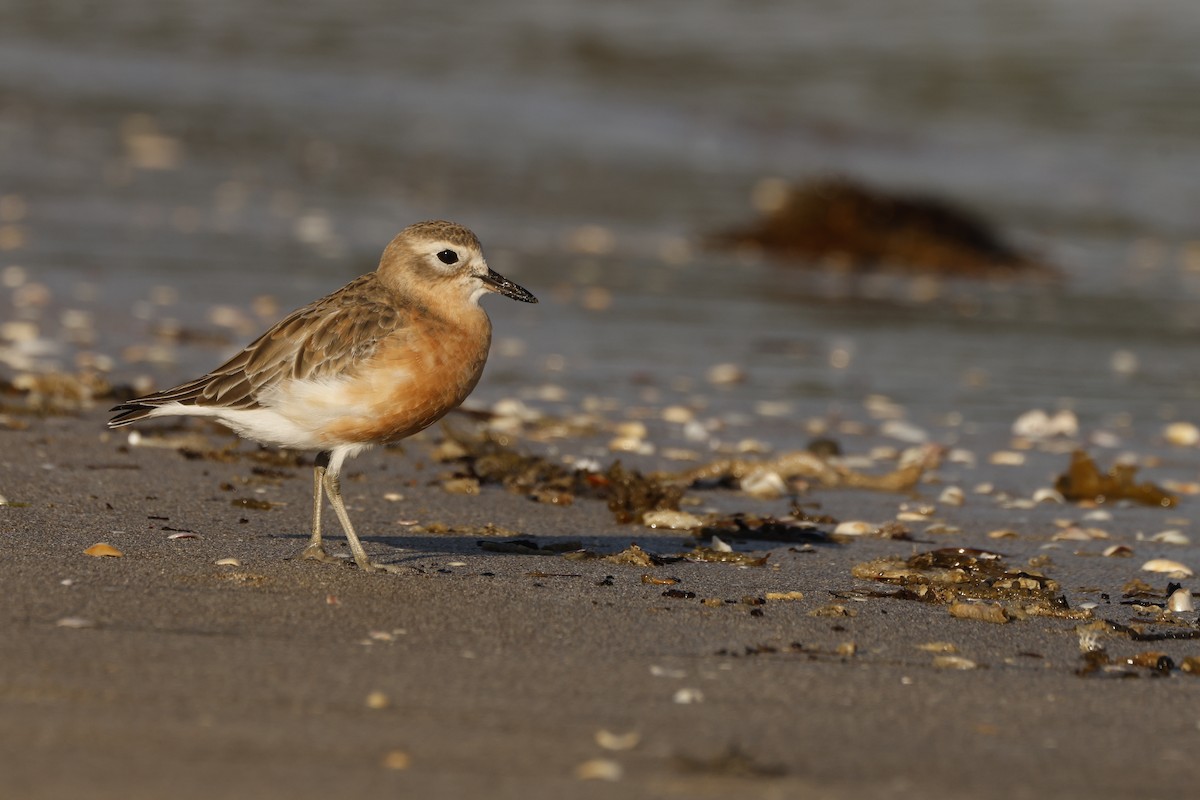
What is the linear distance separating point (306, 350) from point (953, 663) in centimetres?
272

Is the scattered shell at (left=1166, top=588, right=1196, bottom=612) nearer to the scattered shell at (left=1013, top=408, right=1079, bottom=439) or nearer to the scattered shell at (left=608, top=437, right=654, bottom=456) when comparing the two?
the scattered shell at (left=608, top=437, right=654, bottom=456)

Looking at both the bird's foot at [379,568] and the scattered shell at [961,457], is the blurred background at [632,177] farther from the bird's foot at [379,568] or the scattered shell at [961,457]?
the bird's foot at [379,568]

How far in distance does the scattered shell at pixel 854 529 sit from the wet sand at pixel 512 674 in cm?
28

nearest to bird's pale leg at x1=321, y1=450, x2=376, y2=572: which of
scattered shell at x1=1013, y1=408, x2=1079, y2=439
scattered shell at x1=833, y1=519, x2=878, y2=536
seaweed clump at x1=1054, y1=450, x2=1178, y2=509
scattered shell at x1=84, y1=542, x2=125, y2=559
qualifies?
scattered shell at x1=84, y1=542, x2=125, y2=559

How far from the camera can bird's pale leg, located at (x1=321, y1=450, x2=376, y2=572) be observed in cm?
628

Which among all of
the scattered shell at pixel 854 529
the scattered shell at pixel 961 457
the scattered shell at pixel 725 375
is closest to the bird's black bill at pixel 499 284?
the scattered shell at pixel 854 529

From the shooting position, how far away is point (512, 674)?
4.89 m

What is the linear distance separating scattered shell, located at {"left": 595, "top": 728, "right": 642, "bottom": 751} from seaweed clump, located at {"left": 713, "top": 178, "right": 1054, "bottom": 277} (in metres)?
12.3

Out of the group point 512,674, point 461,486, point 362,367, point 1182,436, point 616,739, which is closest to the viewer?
point 616,739

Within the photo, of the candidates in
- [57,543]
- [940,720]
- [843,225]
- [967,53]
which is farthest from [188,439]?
[967,53]

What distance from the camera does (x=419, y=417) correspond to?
6.32 meters

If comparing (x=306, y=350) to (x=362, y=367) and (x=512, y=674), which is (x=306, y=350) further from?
(x=512, y=674)

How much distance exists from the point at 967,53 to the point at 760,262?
1599 centimetres

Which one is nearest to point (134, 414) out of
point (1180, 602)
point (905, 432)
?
point (1180, 602)
